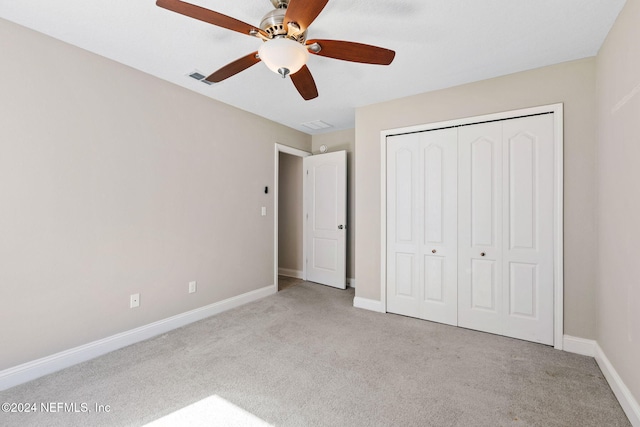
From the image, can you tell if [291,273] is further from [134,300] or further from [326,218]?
[134,300]

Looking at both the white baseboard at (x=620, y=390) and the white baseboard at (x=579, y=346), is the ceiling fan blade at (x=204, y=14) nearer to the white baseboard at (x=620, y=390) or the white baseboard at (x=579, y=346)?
the white baseboard at (x=620, y=390)

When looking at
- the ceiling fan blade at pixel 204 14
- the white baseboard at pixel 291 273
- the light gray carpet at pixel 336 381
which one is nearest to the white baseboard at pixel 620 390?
the light gray carpet at pixel 336 381

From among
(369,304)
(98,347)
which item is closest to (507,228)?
(369,304)

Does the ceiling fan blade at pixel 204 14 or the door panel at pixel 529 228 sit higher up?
the ceiling fan blade at pixel 204 14

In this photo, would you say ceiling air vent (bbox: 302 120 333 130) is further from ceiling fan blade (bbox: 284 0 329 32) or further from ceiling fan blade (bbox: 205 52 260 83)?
ceiling fan blade (bbox: 284 0 329 32)

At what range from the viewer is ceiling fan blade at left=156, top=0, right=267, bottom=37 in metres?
1.33

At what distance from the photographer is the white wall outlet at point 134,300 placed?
8.43 feet

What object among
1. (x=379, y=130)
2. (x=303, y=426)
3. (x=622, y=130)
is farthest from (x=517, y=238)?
(x=303, y=426)

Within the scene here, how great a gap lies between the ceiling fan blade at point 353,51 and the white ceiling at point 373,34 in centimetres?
34

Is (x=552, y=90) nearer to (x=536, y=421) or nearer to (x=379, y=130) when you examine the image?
(x=379, y=130)

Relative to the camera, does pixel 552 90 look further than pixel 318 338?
No

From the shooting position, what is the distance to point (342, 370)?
2.13 m

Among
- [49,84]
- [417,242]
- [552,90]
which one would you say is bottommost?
[417,242]

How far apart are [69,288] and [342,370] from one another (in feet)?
7.23
